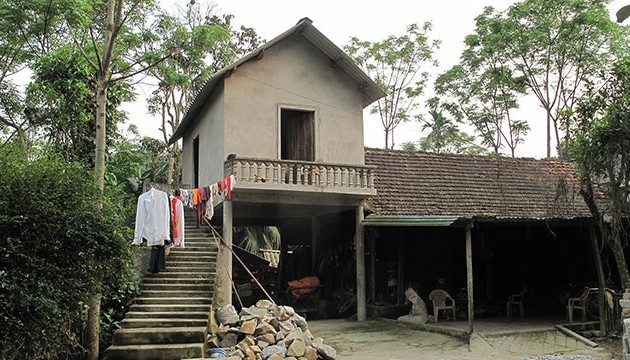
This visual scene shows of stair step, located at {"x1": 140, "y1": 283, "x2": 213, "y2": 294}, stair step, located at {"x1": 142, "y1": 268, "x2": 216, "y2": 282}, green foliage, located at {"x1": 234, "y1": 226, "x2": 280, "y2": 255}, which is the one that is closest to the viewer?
stair step, located at {"x1": 140, "y1": 283, "x2": 213, "y2": 294}

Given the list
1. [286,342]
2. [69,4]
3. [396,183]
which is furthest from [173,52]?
[396,183]

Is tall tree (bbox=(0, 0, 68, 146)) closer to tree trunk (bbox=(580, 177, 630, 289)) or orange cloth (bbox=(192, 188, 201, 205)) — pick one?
orange cloth (bbox=(192, 188, 201, 205))

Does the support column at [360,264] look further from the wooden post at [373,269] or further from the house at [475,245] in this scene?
the wooden post at [373,269]

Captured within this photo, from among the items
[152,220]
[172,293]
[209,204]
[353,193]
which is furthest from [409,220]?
[152,220]

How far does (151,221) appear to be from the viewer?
386 inches

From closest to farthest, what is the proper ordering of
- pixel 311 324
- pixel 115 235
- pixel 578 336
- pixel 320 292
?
pixel 115 235
pixel 578 336
pixel 311 324
pixel 320 292

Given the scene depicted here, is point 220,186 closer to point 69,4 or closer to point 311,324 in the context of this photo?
point 311,324

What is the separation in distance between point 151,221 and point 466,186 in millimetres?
9268

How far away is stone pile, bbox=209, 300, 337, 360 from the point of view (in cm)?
816

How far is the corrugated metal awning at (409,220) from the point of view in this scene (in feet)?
34.9

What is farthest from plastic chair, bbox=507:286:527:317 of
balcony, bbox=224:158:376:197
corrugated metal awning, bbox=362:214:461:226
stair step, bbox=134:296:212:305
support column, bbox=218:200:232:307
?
stair step, bbox=134:296:212:305

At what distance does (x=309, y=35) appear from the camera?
13.4 meters

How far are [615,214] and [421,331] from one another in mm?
4393

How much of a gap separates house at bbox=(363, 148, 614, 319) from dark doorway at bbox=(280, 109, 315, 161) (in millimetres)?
2062
